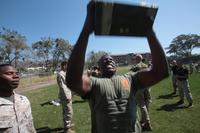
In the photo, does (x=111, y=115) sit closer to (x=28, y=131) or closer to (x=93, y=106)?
(x=93, y=106)

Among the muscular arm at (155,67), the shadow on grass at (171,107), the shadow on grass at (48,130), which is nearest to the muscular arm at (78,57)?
the muscular arm at (155,67)

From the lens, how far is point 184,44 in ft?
483

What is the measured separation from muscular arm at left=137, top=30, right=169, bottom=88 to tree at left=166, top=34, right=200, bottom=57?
465 feet

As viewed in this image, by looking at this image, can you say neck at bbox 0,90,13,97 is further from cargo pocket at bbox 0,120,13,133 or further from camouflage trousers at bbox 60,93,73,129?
camouflage trousers at bbox 60,93,73,129

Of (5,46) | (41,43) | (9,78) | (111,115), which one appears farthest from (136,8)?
(41,43)

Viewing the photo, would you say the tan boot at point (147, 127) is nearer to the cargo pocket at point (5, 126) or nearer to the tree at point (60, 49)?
the cargo pocket at point (5, 126)

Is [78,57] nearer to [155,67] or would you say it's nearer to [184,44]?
[155,67]

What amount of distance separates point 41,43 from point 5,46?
2756 cm

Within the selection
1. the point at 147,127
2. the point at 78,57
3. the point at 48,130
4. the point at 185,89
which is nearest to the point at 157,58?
the point at 78,57

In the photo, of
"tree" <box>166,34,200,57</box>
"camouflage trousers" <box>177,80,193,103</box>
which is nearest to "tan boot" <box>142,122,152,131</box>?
"camouflage trousers" <box>177,80,193,103</box>

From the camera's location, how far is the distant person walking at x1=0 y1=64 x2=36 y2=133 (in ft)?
12.6

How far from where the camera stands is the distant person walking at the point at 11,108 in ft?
12.6

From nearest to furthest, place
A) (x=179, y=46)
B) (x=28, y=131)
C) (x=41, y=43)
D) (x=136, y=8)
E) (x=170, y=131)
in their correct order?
(x=136, y=8) < (x=28, y=131) < (x=170, y=131) < (x=41, y=43) < (x=179, y=46)

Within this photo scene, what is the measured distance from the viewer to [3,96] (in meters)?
4.09
